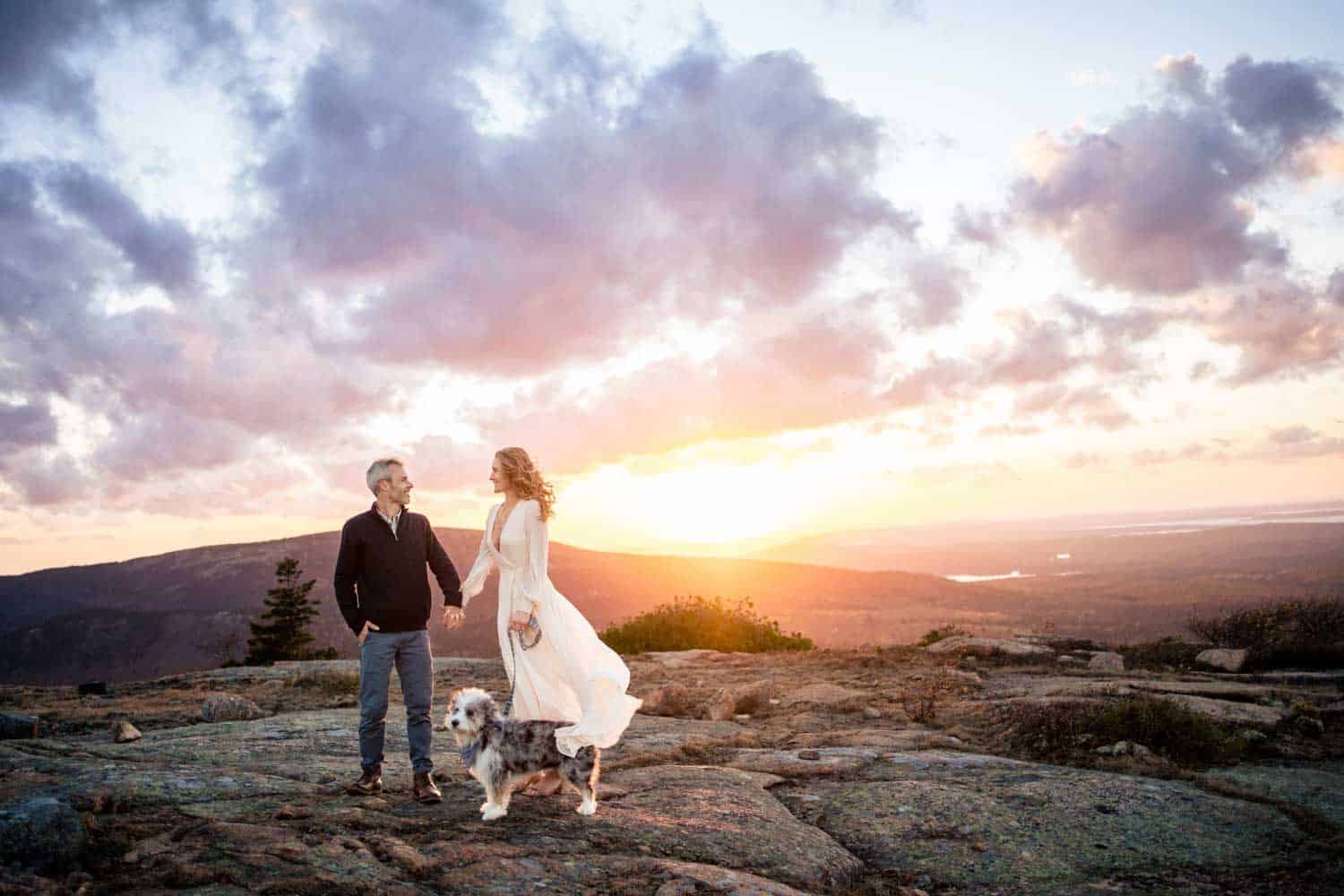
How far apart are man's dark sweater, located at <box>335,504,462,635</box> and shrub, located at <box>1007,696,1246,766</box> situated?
300 inches

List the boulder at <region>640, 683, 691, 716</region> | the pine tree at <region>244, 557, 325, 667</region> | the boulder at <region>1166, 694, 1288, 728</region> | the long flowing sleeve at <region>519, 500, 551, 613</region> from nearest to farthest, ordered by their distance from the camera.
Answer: the long flowing sleeve at <region>519, 500, 551, 613</region>
the boulder at <region>1166, 694, 1288, 728</region>
the boulder at <region>640, 683, 691, 716</region>
the pine tree at <region>244, 557, 325, 667</region>

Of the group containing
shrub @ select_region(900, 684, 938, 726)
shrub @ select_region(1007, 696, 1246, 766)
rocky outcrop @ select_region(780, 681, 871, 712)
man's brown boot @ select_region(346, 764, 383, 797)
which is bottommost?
rocky outcrop @ select_region(780, 681, 871, 712)

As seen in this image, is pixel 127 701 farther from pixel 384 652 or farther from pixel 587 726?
pixel 587 726

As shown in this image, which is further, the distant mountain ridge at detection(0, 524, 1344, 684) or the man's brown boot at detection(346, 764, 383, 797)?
the distant mountain ridge at detection(0, 524, 1344, 684)

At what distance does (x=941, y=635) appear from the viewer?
22.5 meters

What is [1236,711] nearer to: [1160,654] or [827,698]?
[827,698]

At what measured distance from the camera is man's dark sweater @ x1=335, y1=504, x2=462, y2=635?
7.08 m

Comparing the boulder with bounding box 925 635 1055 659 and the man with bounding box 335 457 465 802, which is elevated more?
the man with bounding box 335 457 465 802

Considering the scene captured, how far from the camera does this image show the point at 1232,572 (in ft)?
326

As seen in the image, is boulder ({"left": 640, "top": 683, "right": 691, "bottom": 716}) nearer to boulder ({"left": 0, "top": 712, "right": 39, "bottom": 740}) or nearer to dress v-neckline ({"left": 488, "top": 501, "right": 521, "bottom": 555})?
dress v-neckline ({"left": 488, "top": 501, "right": 521, "bottom": 555})

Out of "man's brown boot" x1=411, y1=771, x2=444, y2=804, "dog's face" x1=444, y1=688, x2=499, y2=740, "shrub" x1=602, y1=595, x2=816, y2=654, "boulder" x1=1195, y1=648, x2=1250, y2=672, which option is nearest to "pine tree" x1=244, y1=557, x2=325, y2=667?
"shrub" x1=602, y1=595, x2=816, y2=654

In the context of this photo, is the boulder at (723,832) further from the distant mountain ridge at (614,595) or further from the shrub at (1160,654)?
the distant mountain ridge at (614,595)

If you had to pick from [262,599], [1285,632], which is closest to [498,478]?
[1285,632]

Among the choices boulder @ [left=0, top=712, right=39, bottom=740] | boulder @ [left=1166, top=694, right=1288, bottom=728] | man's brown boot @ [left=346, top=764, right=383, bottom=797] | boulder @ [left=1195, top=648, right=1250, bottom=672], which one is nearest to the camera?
man's brown boot @ [left=346, top=764, right=383, bottom=797]
